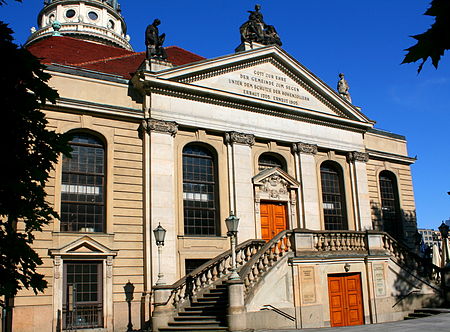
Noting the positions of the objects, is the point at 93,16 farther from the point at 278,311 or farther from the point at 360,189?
the point at 278,311

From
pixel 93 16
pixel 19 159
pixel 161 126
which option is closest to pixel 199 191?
pixel 161 126

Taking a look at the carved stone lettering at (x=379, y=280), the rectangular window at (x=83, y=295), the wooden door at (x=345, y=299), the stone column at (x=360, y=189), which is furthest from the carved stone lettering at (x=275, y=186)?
the rectangular window at (x=83, y=295)

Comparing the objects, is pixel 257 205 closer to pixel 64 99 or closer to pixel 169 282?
pixel 169 282

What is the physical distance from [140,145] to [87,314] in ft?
23.4

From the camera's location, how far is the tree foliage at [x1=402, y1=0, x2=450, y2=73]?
13.2 feet

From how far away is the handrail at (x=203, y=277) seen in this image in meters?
18.5

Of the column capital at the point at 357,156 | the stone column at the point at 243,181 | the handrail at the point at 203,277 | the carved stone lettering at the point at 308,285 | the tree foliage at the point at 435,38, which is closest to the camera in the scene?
the tree foliage at the point at 435,38

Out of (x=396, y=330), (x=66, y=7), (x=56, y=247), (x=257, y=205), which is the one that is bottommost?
(x=396, y=330)

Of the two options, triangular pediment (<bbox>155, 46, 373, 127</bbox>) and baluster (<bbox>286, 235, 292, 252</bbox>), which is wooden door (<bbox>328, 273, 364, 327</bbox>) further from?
triangular pediment (<bbox>155, 46, 373, 127</bbox>)

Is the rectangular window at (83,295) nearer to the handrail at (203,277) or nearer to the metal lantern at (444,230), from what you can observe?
the handrail at (203,277)

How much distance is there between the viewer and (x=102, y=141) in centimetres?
2150

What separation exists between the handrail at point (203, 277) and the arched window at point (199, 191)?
2.66 m

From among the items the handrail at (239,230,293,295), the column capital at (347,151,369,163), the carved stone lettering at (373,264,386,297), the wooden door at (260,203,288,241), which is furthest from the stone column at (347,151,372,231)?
the handrail at (239,230,293,295)

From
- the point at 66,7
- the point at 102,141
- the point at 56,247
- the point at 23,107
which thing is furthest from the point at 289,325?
the point at 66,7
